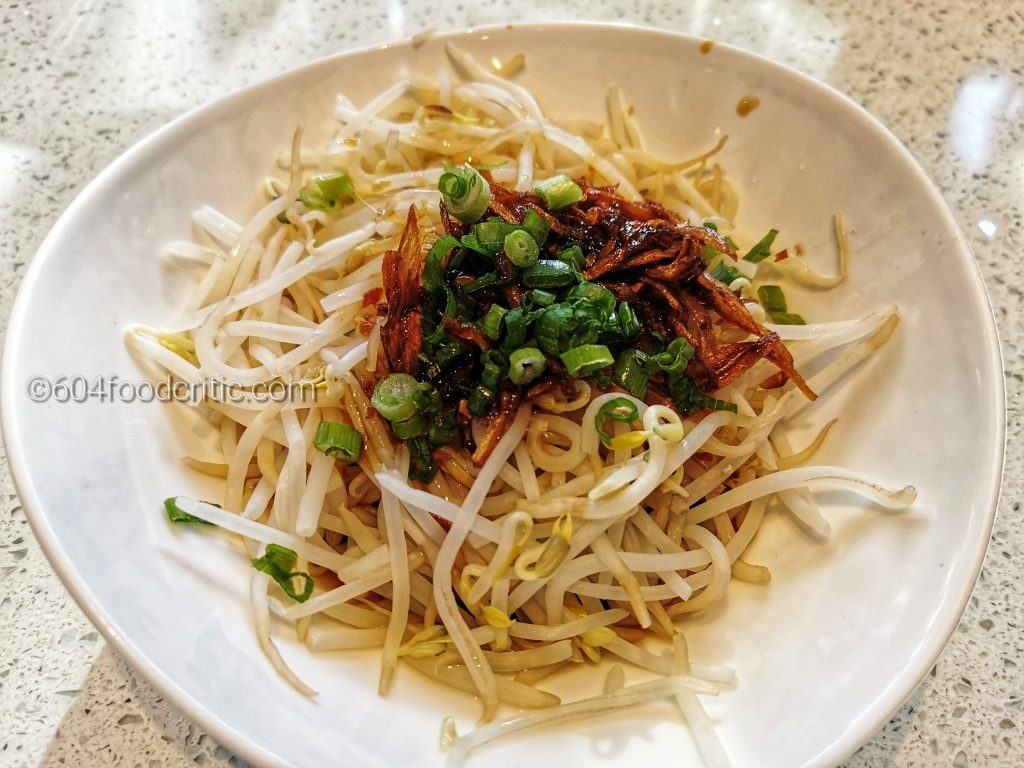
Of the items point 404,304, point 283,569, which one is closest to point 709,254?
point 404,304

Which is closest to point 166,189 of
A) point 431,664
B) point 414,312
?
point 414,312

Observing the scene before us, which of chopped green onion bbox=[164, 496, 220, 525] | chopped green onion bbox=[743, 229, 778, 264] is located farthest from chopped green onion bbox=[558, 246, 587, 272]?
chopped green onion bbox=[164, 496, 220, 525]

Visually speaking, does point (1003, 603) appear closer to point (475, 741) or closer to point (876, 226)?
point (876, 226)

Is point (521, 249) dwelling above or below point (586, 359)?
above

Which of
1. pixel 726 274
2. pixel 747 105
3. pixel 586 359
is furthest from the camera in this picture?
pixel 747 105

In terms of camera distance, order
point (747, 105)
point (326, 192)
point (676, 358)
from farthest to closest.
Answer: point (747, 105) < point (326, 192) < point (676, 358)

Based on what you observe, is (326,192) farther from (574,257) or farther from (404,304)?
(574,257)

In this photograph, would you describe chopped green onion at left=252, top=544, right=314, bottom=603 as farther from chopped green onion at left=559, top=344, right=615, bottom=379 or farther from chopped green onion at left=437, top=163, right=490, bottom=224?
chopped green onion at left=437, top=163, right=490, bottom=224
